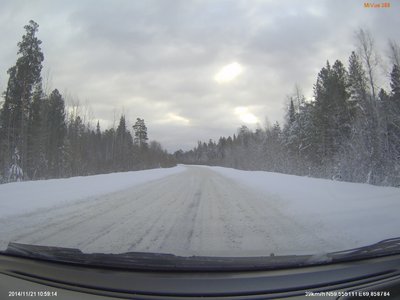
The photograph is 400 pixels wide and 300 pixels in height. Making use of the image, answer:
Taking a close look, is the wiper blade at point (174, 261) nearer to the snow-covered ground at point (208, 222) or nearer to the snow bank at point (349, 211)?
the snow-covered ground at point (208, 222)

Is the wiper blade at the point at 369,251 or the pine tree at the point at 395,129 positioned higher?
the pine tree at the point at 395,129

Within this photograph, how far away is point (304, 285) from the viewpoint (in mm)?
2410

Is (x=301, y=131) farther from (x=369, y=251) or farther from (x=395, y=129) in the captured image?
(x=369, y=251)

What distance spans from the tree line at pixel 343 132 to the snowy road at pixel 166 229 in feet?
26.9

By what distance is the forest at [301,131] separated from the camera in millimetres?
17219

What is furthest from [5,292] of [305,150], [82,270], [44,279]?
[305,150]

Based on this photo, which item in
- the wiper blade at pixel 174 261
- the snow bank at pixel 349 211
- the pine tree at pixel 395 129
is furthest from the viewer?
the pine tree at pixel 395 129

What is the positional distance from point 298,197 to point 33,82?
2705 centimetres

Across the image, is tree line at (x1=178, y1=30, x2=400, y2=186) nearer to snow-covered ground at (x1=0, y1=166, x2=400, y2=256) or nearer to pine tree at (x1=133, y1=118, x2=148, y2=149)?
snow-covered ground at (x1=0, y1=166, x2=400, y2=256)

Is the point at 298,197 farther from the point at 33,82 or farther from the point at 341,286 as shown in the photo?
the point at 33,82

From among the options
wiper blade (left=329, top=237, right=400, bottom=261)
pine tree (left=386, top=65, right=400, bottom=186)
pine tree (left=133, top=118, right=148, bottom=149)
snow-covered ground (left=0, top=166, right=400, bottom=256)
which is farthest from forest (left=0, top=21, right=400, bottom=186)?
pine tree (left=133, top=118, right=148, bottom=149)

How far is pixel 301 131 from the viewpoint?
147ft

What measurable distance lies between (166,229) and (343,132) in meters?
32.3

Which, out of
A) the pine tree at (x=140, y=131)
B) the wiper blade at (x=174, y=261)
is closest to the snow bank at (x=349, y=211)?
the wiper blade at (x=174, y=261)
